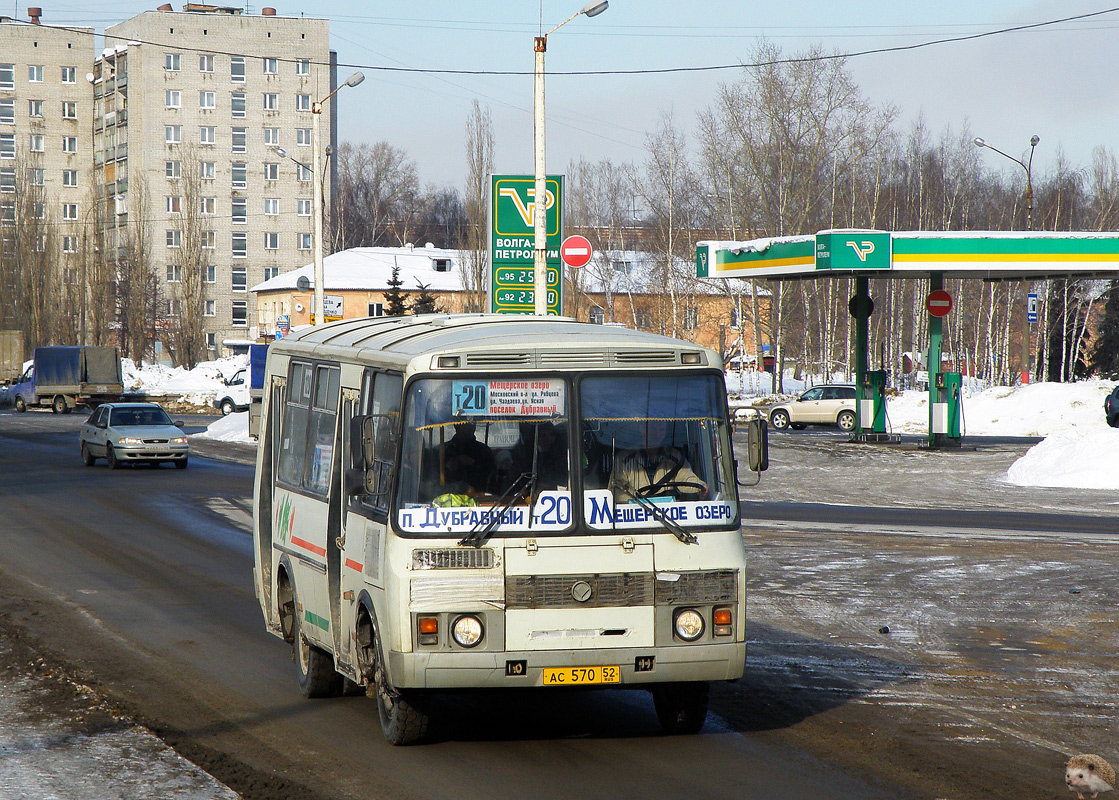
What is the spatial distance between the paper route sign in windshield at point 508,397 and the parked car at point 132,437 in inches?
914

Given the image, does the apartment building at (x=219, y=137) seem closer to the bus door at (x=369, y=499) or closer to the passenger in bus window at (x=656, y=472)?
the bus door at (x=369, y=499)

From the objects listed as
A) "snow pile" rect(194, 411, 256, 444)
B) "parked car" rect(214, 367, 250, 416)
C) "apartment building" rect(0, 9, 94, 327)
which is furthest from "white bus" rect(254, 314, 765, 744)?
"apartment building" rect(0, 9, 94, 327)

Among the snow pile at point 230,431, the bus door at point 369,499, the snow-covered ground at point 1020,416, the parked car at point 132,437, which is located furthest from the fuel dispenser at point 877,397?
the bus door at point 369,499

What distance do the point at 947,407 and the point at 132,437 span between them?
20.2m

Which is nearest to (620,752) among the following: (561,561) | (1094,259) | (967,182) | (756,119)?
(561,561)

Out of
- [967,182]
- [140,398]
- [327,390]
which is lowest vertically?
[140,398]

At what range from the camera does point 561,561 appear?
6.94 metres

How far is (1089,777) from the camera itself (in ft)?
20.9

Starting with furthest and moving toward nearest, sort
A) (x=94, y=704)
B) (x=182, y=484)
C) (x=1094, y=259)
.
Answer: (x=1094, y=259) < (x=182, y=484) < (x=94, y=704)

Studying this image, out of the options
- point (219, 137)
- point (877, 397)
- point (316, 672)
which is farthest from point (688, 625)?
point (219, 137)

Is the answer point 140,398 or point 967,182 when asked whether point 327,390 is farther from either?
point 967,182

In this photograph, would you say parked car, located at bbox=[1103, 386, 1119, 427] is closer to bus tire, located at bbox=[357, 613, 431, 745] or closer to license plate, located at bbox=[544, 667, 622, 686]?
license plate, located at bbox=[544, 667, 622, 686]

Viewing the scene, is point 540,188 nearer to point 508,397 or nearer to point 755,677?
point 755,677

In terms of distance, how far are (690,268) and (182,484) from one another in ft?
141
